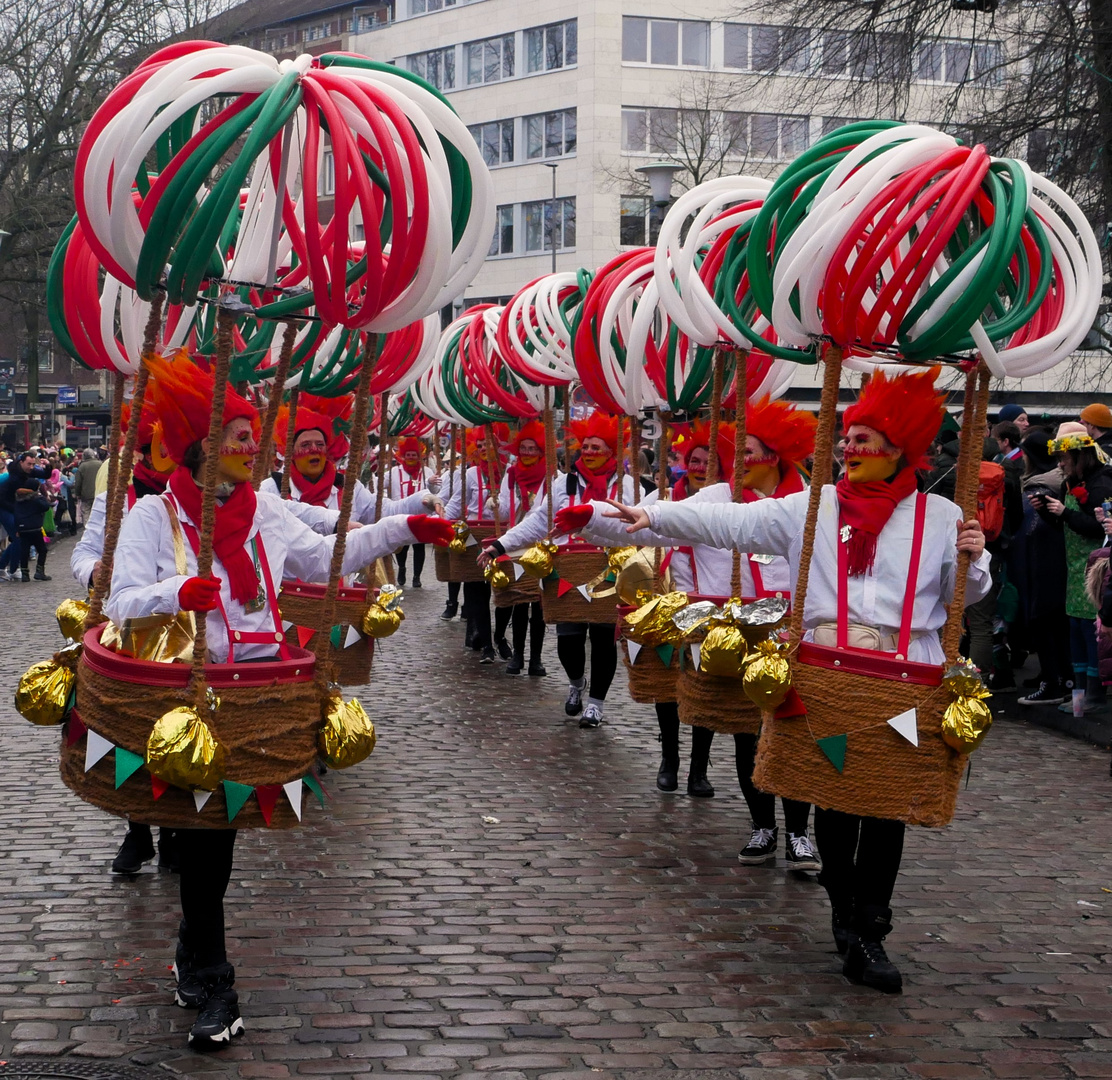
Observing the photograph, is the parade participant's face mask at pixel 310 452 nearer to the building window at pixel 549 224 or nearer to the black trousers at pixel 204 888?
the black trousers at pixel 204 888

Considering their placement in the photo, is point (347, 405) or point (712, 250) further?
point (347, 405)

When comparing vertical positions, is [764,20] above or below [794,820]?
above

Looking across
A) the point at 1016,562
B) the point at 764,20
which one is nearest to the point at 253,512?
the point at 1016,562

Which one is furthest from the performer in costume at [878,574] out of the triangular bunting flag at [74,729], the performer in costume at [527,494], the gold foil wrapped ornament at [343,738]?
the performer in costume at [527,494]

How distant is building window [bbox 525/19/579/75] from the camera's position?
50.0 meters

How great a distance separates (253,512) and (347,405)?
5.18 metres

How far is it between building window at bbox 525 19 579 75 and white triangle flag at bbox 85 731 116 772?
47820 millimetres

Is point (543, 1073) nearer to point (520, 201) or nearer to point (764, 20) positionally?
point (764, 20)

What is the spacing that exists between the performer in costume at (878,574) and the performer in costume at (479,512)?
7308mm

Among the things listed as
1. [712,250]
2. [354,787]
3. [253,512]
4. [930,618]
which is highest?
[712,250]

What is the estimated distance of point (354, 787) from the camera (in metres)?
8.02

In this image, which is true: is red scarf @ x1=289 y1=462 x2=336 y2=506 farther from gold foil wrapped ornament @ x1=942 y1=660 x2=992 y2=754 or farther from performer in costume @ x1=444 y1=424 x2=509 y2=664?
gold foil wrapped ornament @ x1=942 y1=660 x2=992 y2=754

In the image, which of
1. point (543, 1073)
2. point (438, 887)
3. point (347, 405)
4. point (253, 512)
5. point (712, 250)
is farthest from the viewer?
point (347, 405)

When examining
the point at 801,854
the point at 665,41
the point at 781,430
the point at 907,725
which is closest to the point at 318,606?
the point at 781,430
